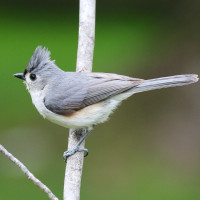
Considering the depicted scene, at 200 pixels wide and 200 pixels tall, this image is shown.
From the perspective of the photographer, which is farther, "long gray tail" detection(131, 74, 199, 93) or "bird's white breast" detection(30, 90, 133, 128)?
"bird's white breast" detection(30, 90, 133, 128)

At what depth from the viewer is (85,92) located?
408 centimetres

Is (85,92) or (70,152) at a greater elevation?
(85,92)

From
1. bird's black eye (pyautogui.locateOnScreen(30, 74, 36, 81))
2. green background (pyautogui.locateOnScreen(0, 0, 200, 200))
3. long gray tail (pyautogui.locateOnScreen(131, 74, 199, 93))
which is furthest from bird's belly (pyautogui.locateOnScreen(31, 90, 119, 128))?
green background (pyautogui.locateOnScreen(0, 0, 200, 200))

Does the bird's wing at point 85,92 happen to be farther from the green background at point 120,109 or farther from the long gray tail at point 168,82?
the green background at point 120,109

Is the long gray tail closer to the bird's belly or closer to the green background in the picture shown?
the bird's belly

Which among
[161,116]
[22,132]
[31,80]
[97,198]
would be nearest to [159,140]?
[161,116]

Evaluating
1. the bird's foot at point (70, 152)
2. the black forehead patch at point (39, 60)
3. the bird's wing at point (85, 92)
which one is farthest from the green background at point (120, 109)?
the black forehead patch at point (39, 60)

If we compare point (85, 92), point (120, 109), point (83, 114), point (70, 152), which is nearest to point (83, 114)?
point (83, 114)

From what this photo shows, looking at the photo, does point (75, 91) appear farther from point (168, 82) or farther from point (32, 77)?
point (168, 82)

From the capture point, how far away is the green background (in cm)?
511

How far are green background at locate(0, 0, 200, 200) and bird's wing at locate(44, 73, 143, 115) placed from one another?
1.12 metres

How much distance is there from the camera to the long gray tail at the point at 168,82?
3.88 meters

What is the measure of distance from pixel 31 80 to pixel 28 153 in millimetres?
1511

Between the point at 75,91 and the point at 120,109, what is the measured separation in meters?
1.85
